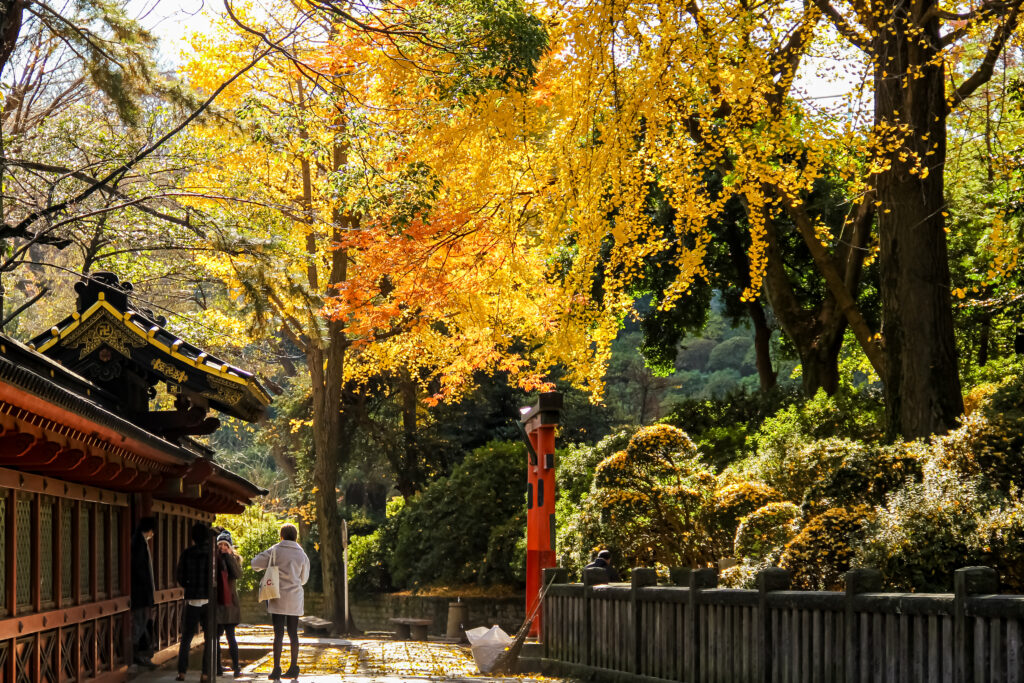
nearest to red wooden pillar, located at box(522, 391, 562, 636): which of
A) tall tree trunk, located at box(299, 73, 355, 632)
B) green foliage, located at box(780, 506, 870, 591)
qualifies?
green foliage, located at box(780, 506, 870, 591)

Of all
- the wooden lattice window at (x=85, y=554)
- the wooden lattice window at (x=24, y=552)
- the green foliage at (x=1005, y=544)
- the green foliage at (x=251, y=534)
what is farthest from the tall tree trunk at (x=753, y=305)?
the wooden lattice window at (x=24, y=552)

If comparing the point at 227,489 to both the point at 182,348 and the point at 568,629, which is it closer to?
the point at 182,348

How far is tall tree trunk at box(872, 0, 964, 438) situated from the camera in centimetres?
1505

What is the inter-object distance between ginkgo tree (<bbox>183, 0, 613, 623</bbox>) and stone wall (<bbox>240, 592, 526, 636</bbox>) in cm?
232

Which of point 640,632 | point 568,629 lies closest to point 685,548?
point 568,629

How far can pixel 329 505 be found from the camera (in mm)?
27359

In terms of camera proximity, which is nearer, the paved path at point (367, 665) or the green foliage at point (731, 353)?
the paved path at point (367, 665)

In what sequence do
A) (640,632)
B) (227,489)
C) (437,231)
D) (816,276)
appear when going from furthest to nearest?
(816,276) → (437,231) → (227,489) → (640,632)

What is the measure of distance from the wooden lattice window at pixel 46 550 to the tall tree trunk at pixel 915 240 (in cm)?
1006

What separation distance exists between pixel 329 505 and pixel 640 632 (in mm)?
15879

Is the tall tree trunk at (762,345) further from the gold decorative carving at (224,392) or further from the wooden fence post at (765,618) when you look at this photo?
the wooden fence post at (765,618)

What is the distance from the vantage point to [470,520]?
27.6m

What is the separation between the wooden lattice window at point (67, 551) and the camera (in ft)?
34.2

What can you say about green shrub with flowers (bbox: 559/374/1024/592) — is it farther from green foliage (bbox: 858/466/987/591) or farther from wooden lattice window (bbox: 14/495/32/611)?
wooden lattice window (bbox: 14/495/32/611)
